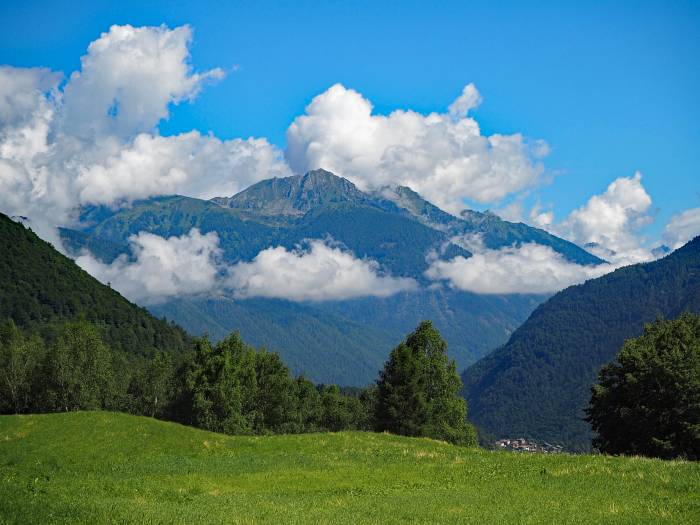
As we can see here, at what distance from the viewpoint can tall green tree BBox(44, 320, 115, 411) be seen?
89375 mm

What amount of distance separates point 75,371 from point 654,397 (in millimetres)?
74944

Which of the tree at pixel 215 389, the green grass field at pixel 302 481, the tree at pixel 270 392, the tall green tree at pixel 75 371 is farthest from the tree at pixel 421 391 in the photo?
the tall green tree at pixel 75 371

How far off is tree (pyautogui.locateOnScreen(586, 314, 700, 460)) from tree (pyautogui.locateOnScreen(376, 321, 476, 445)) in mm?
17238

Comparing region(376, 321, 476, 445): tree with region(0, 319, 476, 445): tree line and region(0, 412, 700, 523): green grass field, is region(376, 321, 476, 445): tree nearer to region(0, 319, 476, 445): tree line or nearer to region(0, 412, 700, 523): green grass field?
region(0, 319, 476, 445): tree line

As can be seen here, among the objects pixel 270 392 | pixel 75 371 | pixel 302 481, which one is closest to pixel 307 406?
pixel 270 392

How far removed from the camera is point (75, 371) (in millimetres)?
90250

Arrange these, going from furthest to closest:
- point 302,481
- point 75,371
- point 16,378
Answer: point 16,378
point 75,371
point 302,481

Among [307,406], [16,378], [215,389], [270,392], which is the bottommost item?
[307,406]

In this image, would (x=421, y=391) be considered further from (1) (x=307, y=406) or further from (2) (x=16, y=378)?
(1) (x=307, y=406)

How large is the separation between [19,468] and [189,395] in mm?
52697

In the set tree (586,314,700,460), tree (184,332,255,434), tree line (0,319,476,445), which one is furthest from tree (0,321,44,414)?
tree (586,314,700,460)

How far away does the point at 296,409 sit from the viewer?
122 meters

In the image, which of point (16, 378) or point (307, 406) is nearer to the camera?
point (16, 378)

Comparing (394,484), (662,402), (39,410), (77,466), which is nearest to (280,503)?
(394,484)
